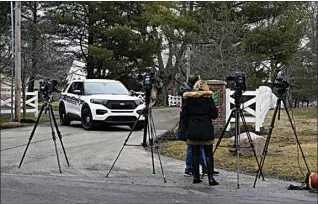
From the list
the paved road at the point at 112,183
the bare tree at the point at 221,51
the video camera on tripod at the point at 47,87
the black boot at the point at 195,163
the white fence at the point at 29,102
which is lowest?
the paved road at the point at 112,183

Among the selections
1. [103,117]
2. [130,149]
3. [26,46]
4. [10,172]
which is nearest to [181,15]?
[26,46]

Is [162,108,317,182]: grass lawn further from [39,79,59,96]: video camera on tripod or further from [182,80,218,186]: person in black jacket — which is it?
[39,79,59,96]: video camera on tripod

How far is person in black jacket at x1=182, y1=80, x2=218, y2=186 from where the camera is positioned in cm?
704

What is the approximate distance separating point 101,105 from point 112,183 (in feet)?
26.9

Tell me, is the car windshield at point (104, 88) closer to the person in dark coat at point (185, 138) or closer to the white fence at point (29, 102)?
the white fence at point (29, 102)

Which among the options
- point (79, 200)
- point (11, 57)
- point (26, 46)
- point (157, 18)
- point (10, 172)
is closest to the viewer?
point (79, 200)

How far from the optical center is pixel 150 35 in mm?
34469

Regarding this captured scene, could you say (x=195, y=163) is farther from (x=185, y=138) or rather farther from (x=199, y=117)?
(x=199, y=117)

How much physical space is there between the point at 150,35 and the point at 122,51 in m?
2.82

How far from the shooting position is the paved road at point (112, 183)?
20.1 ft

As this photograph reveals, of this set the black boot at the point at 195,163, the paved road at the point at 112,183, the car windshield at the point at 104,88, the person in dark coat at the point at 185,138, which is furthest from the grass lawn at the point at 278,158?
the car windshield at the point at 104,88

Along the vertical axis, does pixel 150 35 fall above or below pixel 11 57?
above

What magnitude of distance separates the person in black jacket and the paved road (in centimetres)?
59

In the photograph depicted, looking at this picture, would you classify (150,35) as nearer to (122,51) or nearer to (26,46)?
(122,51)
